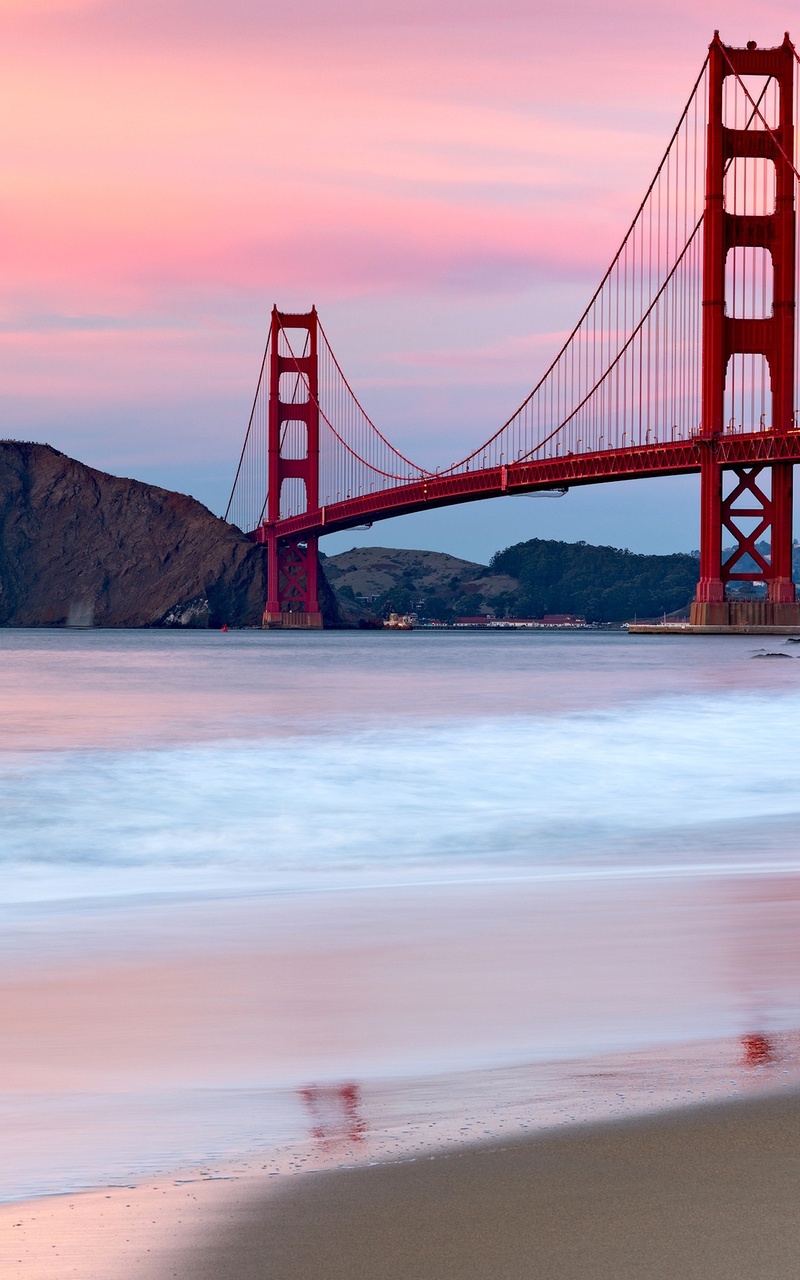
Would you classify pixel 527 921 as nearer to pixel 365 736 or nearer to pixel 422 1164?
pixel 422 1164

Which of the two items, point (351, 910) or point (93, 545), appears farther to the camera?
point (93, 545)

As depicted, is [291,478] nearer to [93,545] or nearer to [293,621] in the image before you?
[293,621]

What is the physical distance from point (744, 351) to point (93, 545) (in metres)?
79.3

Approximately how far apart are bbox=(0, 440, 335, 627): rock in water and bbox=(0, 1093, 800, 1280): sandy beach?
109796mm

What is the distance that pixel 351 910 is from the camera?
6.22m

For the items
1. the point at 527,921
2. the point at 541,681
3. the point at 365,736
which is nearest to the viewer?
the point at 527,921

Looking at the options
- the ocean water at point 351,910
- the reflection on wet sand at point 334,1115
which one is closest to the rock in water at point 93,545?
the ocean water at point 351,910

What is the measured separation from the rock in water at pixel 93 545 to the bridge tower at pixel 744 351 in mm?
57823

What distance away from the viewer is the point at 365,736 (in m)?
14.8

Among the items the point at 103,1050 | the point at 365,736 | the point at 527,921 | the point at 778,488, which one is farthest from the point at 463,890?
the point at 778,488

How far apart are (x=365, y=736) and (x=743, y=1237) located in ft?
40.8

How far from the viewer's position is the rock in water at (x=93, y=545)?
117 meters

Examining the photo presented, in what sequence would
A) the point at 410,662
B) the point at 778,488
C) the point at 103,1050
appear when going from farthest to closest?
the point at 778,488 → the point at 410,662 → the point at 103,1050

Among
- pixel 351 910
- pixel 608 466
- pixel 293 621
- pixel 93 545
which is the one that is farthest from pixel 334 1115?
pixel 93 545
